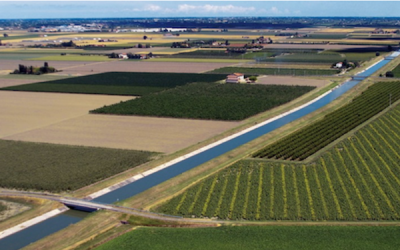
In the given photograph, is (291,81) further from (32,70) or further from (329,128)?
(32,70)

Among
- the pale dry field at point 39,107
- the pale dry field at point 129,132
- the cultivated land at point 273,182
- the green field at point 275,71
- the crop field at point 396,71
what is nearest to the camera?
the cultivated land at point 273,182

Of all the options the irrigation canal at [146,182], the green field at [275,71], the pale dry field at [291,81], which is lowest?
the irrigation canal at [146,182]

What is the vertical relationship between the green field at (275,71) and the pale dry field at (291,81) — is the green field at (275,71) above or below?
above

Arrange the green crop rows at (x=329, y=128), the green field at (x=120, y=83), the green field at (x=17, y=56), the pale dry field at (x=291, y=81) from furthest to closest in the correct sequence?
the green field at (x=17, y=56)
the pale dry field at (x=291, y=81)
the green field at (x=120, y=83)
the green crop rows at (x=329, y=128)

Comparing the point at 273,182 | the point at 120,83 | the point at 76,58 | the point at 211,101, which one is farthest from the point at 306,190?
the point at 76,58

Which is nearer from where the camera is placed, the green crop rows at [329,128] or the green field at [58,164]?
the green field at [58,164]

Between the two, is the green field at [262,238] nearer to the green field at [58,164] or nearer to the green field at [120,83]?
the green field at [58,164]

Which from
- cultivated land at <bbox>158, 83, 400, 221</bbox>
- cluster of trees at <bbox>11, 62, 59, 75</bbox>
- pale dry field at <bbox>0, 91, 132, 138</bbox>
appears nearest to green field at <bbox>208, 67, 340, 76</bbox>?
cluster of trees at <bbox>11, 62, 59, 75</bbox>

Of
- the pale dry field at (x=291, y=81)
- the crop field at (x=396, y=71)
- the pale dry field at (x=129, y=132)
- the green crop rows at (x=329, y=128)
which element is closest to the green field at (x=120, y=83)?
the pale dry field at (x=291, y=81)
